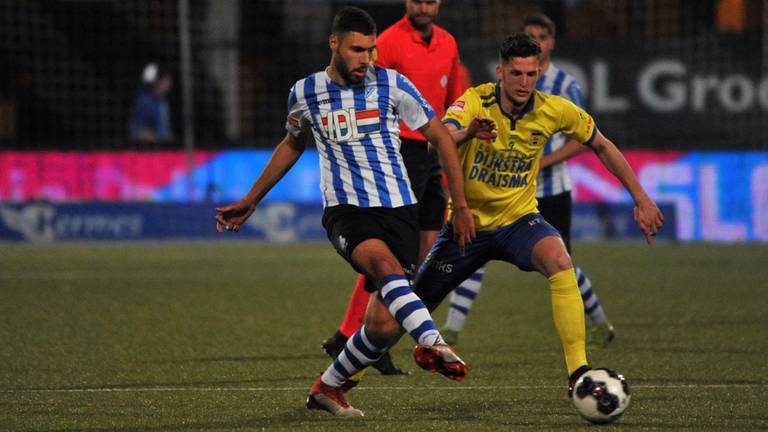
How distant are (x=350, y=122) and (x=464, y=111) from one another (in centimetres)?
53

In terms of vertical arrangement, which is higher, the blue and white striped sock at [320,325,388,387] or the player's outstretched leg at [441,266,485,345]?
the blue and white striped sock at [320,325,388,387]

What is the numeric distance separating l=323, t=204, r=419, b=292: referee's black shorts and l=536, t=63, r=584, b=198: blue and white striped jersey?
7.98 feet

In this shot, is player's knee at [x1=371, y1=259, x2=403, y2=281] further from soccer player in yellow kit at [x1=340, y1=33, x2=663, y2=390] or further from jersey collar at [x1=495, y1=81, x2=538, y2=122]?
jersey collar at [x1=495, y1=81, x2=538, y2=122]

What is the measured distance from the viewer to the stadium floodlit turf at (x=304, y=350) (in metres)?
5.83

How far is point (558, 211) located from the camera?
8.30 metres

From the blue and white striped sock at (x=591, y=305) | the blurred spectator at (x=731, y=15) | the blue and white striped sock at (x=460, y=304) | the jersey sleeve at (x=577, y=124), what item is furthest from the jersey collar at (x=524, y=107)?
the blurred spectator at (x=731, y=15)

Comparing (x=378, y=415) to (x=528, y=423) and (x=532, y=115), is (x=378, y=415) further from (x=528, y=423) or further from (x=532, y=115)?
(x=532, y=115)

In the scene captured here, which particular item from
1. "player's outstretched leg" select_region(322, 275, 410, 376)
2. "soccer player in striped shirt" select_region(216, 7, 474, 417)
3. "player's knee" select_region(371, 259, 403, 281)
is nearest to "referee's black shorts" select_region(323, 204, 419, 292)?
"soccer player in striped shirt" select_region(216, 7, 474, 417)

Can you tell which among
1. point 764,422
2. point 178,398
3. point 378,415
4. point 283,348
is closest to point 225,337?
point 283,348

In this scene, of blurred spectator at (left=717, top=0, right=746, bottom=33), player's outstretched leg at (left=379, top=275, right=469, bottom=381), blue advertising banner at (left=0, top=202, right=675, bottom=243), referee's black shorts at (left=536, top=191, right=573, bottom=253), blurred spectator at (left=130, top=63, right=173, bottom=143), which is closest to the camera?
player's outstretched leg at (left=379, top=275, right=469, bottom=381)

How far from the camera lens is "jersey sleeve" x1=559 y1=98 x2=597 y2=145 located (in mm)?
6133

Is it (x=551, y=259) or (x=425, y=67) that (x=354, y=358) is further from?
(x=425, y=67)

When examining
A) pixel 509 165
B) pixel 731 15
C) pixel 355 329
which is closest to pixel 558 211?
pixel 355 329

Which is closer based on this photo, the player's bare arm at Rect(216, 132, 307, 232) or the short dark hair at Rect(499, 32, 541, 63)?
the short dark hair at Rect(499, 32, 541, 63)
